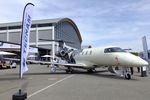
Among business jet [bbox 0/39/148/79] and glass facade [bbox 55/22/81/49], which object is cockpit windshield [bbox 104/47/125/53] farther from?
glass facade [bbox 55/22/81/49]

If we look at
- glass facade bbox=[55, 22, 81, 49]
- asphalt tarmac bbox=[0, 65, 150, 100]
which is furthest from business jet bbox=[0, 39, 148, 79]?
glass facade bbox=[55, 22, 81, 49]

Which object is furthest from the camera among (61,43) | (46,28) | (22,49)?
(46,28)

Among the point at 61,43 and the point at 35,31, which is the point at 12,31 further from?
the point at 61,43

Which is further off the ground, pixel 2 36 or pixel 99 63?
pixel 2 36

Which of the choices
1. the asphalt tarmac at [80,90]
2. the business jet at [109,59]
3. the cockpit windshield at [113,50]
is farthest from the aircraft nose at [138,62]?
the cockpit windshield at [113,50]

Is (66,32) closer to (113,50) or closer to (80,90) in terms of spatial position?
(113,50)

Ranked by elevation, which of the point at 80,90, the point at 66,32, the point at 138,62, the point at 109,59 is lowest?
the point at 80,90

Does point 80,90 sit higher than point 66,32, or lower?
lower

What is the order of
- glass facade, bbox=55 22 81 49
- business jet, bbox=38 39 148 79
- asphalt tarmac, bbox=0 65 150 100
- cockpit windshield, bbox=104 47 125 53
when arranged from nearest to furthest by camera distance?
asphalt tarmac, bbox=0 65 150 100, business jet, bbox=38 39 148 79, cockpit windshield, bbox=104 47 125 53, glass facade, bbox=55 22 81 49

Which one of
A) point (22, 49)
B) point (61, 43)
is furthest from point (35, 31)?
point (22, 49)

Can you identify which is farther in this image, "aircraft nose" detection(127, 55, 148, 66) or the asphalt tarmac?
"aircraft nose" detection(127, 55, 148, 66)

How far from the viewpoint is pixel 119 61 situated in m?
21.2

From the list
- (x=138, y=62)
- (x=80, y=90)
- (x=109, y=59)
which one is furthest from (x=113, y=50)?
(x=80, y=90)

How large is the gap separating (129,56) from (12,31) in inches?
3019
